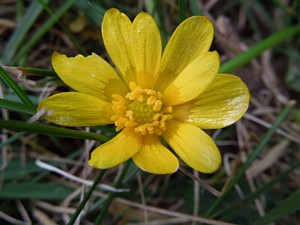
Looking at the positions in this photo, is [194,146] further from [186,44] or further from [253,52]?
[253,52]

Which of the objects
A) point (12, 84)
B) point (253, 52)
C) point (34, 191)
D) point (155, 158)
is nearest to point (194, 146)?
point (155, 158)

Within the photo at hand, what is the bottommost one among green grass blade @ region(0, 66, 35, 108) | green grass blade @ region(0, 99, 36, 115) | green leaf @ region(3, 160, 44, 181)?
green leaf @ region(3, 160, 44, 181)

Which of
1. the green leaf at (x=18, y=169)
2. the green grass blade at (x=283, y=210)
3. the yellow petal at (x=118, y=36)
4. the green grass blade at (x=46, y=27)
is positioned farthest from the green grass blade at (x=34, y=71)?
the green grass blade at (x=283, y=210)

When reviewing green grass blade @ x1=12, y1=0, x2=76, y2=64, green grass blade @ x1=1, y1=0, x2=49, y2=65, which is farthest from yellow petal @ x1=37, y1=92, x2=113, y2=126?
green grass blade @ x1=1, y1=0, x2=49, y2=65

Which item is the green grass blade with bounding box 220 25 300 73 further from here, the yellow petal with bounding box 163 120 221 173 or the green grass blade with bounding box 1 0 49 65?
the green grass blade with bounding box 1 0 49 65

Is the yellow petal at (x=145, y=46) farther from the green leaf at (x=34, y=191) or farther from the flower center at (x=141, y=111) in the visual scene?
the green leaf at (x=34, y=191)

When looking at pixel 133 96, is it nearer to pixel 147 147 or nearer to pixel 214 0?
pixel 147 147
